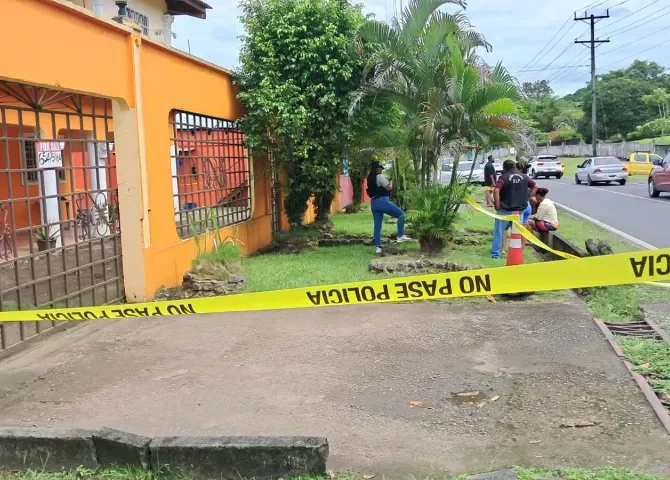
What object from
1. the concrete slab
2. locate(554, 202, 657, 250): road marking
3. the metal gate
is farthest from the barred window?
locate(554, 202, 657, 250): road marking

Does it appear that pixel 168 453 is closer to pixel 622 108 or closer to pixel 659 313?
pixel 659 313

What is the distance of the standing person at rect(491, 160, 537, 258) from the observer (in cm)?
1018

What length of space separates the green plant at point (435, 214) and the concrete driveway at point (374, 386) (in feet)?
10.8

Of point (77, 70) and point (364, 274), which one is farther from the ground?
point (77, 70)

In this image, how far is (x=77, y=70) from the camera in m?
6.52

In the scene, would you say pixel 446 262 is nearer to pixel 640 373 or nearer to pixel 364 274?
pixel 364 274

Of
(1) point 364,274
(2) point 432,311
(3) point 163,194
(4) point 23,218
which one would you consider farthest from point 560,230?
(4) point 23,218

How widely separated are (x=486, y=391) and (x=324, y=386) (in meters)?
1.21

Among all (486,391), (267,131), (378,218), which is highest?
(267,131)

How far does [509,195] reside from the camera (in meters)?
10.2

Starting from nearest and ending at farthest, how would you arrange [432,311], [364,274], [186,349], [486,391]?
1. [486,391]
2. [186,349]
3. [432,311]
4. [364,274]

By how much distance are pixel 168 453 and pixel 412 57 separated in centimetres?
831

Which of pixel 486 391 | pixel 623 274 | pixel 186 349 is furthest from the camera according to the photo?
pixel 186 349

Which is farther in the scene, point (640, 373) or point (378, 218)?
point (378, 218)
